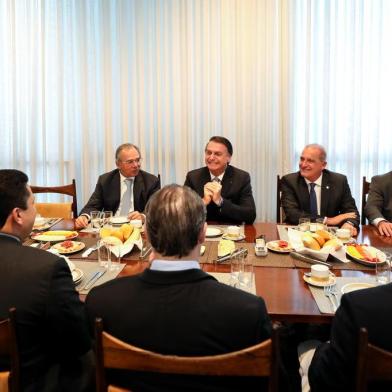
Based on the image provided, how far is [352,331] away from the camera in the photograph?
1134 mm

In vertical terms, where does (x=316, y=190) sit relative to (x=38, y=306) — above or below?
above

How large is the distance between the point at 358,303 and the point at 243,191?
2.16 metres

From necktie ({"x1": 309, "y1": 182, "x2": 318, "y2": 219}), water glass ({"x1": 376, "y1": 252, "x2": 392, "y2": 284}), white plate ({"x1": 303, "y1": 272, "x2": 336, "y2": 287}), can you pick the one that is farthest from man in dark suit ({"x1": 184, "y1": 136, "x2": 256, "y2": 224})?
white plate ({"x1": 303, "y1": 272, "x2": 336, "y2": 287})

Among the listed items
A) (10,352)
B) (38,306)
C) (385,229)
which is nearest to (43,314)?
(38,306)

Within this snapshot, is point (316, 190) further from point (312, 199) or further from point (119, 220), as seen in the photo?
point (119, 220)

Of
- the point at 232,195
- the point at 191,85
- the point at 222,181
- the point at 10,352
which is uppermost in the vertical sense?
the point at 191,85

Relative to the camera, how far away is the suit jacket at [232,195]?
9.89 ft

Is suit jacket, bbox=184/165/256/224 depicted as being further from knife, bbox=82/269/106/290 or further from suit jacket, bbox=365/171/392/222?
knife, bbox=82/269/106/290

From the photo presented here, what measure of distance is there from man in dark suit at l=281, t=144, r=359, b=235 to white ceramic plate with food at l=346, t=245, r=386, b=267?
3.24 feet

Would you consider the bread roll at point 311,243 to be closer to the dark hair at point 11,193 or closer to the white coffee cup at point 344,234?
the white coffee cup at point 344,234

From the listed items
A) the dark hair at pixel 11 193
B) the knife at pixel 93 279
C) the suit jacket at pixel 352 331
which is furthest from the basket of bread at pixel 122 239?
the suit jacket at pixel 352 331

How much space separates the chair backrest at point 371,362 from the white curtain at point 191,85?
10.4 ft

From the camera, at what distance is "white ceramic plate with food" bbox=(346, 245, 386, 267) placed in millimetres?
1934

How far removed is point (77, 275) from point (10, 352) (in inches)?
24.8
